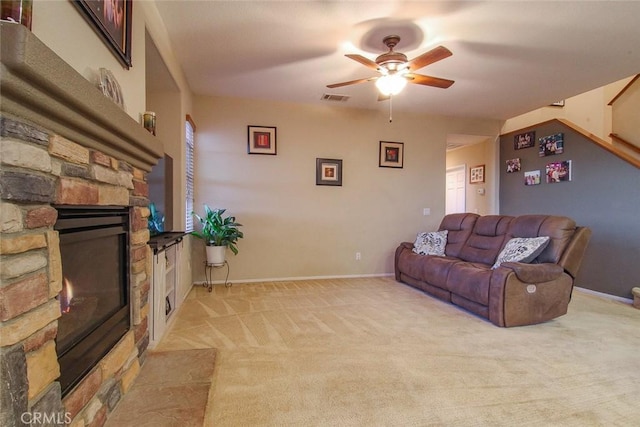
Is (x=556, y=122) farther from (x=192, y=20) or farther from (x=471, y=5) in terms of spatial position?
(x=192, y=20)

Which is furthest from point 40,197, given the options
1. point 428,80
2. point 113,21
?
point 428,80

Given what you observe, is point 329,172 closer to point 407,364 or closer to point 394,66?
point 394,66

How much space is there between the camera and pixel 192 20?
2654 mm

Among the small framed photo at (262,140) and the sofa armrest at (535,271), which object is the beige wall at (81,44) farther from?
the sofa armrest at (535,271)

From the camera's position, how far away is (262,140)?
4.63 m

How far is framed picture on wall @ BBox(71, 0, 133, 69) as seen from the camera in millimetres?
1430

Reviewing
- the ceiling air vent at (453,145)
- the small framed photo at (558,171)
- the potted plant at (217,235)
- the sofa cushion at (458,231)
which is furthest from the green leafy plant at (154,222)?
the ceiling air vent at (453,145)

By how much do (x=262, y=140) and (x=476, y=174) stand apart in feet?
13.3

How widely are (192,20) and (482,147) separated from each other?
522 centimetres

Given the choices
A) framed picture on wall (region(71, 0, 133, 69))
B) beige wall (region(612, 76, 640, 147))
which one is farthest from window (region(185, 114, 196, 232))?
beige wall (region(612, 76, 640, 147))

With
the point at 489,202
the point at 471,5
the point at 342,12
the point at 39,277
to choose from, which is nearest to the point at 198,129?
the point at 342,12

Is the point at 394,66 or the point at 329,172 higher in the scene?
the point at 394,66

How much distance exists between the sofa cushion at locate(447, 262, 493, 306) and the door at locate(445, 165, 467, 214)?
3.16m

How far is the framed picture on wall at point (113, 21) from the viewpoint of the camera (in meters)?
1.43
